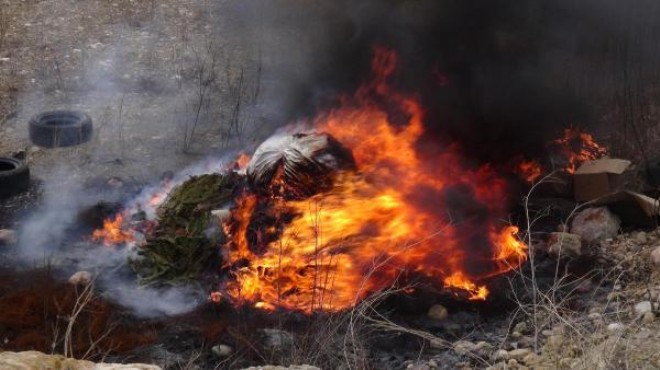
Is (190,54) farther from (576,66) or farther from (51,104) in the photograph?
(576,66)

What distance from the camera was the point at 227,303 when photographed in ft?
18.0

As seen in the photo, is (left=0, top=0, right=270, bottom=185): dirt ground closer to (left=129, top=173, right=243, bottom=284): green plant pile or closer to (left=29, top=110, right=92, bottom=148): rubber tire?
(left=29, top=110, right=92, bottom=148): rubber tire

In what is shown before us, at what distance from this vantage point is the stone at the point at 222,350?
491cm

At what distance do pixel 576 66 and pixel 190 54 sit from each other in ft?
16.6

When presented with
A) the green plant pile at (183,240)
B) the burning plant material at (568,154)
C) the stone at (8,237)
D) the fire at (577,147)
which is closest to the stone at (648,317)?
the burning plant material at (568,154)

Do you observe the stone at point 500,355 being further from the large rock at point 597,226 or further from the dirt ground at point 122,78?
the dirt ground at point 122,78

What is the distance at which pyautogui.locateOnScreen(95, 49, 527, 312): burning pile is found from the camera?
5637 mm

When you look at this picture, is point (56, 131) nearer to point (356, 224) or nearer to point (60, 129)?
point (60, 129)

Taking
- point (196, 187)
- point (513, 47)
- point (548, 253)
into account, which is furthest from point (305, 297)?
point (513, 47)

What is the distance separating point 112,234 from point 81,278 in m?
0.80

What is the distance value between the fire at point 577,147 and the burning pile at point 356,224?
820 mm

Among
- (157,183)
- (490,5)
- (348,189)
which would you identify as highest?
(490,5)

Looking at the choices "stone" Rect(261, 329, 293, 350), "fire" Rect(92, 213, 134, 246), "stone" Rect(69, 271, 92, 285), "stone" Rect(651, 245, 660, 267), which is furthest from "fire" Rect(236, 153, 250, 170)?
"stone" Rect(651, 245, 660, 267)

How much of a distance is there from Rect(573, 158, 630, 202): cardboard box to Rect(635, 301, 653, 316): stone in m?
1.59
